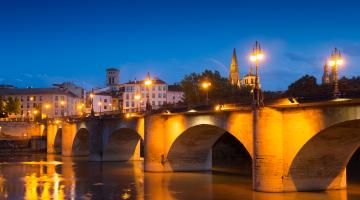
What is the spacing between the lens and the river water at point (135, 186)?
3228 cm

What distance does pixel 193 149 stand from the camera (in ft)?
159

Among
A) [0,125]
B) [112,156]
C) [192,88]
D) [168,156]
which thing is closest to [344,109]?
[168,156]

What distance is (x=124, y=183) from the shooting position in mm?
40438

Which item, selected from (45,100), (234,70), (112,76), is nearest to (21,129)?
(45,100)

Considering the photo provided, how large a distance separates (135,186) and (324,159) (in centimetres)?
1363

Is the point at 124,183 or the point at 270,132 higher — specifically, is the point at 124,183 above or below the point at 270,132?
below

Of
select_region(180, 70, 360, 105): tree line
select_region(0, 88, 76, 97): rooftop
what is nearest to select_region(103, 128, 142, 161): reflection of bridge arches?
select_region(180, 70, 360, 105): tree line

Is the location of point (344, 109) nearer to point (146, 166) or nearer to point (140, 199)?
point (140, 199)

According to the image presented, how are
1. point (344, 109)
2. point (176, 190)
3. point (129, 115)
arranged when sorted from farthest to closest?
point (129, 115) < point (176, 190) < point (344, 109)

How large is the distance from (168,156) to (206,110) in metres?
9.18

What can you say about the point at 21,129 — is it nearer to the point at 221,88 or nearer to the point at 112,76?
the point at 221,88

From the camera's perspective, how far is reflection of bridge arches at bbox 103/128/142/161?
64.4 m

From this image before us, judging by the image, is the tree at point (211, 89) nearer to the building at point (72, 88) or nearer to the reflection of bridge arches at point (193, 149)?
the reflection of bridge arches at point (193, 149)

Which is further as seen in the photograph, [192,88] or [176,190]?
[192,88]
